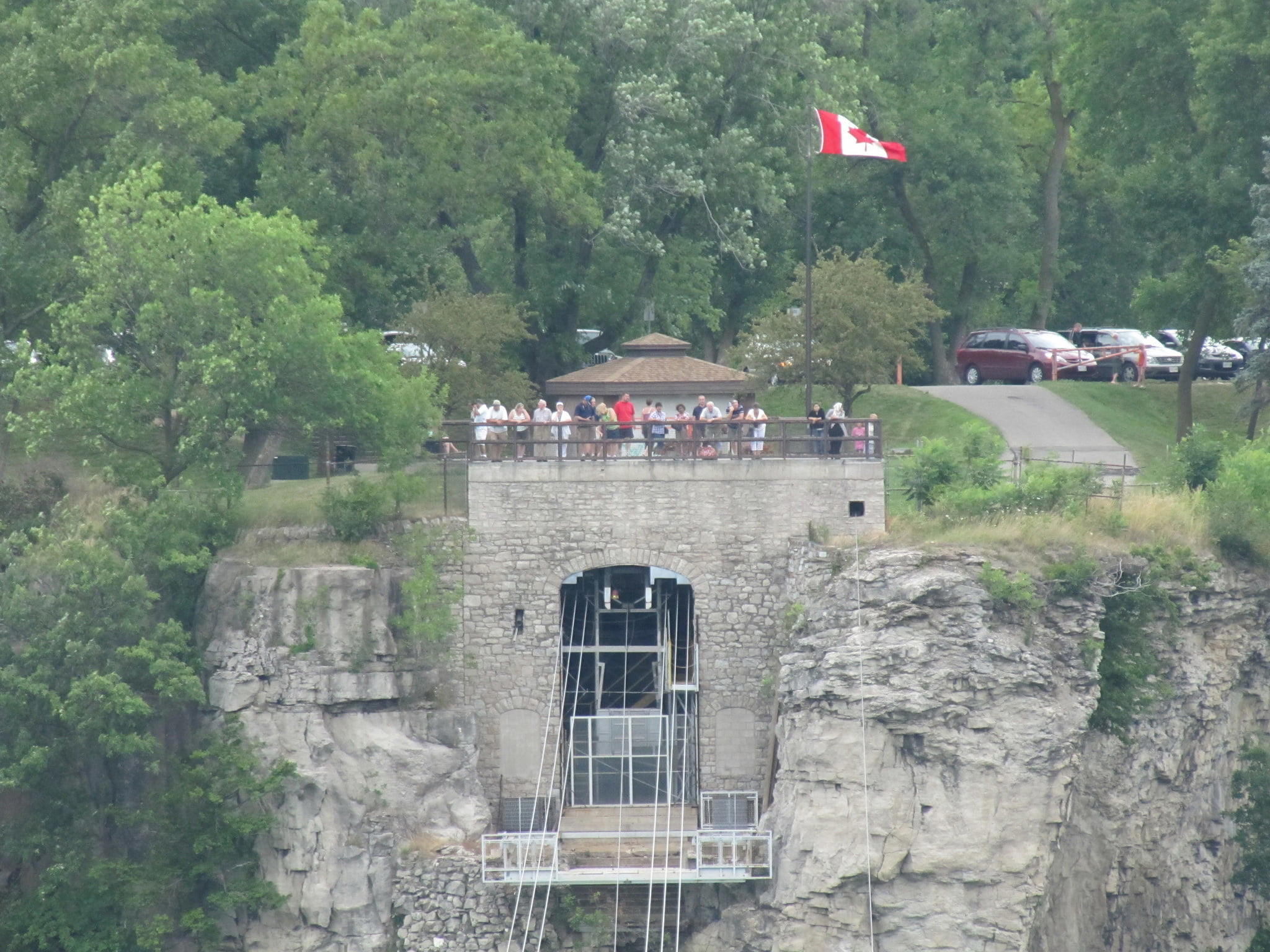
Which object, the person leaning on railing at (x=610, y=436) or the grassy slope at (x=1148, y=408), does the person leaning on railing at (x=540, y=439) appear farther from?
the grassy slope at (x=1148, y=408)

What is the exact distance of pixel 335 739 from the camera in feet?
118

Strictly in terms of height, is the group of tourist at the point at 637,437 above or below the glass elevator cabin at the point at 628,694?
above

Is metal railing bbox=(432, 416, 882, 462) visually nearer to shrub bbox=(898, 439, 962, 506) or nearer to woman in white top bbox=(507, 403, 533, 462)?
woman in white top bbox=(507, 403, 533, 462)

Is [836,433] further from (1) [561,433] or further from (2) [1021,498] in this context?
(1) [561,433]

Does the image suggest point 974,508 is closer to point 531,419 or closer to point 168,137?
point 531,419

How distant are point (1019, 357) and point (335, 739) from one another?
890 inches

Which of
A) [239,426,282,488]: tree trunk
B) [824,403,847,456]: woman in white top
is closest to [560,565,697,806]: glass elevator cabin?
[824,403,847,456]: woman in white top

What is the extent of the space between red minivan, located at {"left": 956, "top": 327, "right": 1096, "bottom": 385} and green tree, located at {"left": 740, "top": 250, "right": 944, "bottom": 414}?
7.48 meters

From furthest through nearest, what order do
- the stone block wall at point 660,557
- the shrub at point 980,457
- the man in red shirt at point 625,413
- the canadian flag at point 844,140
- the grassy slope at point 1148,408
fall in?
the grassy slope at point 1148,408 → the canadian flag at point 844,140 → the shrub at point 980,457 → the man in red shirt at point 625,413 → the stone block wall at point 660,557

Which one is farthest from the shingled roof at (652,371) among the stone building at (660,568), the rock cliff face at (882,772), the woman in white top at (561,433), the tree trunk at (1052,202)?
the tree trunk at (1052,202)

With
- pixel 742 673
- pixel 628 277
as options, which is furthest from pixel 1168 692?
pixel 628 277

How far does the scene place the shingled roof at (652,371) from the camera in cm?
3997

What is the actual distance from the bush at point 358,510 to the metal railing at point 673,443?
1436mm

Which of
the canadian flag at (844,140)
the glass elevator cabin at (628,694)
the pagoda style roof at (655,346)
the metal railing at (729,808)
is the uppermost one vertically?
the canadian flag at (844,140)
